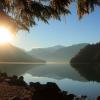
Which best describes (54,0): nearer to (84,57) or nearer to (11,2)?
(11,2)

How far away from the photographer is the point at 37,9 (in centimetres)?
1139

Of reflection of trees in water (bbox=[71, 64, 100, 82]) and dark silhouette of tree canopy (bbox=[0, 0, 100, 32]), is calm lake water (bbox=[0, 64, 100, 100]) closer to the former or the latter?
reflection of trees in water (bbox=[71, 64, 100, 82])

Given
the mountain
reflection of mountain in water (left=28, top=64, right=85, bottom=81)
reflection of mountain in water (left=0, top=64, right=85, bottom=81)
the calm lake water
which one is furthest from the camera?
the mountain

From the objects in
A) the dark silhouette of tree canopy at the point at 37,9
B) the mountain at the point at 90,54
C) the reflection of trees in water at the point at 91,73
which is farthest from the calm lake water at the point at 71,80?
the mountain at the point at 90,54

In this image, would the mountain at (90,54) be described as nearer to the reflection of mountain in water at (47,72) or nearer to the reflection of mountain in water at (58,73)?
the reflection of mountain in water at (47,72)

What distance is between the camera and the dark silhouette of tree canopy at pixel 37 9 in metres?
11.1

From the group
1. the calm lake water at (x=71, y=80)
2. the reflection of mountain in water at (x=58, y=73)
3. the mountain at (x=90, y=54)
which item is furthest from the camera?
the mountain at (x=90, y=54)

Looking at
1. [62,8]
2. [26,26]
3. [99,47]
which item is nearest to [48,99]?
[26,26]

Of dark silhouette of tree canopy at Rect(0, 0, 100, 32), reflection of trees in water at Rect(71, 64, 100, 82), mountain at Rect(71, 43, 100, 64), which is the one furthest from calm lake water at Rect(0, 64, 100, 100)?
mountain at Rect(71, 43, 100, 64)

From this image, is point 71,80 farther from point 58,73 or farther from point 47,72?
point 47,72

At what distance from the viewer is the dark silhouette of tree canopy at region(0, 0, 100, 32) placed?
11.1 metres

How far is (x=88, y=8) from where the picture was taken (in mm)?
11312

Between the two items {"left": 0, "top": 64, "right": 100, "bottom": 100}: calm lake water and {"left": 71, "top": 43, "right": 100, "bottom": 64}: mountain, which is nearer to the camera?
{"left": 0, "top": 64, "right": 100, "bottom": 100}: calm lake water

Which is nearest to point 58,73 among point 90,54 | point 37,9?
point 37,9
